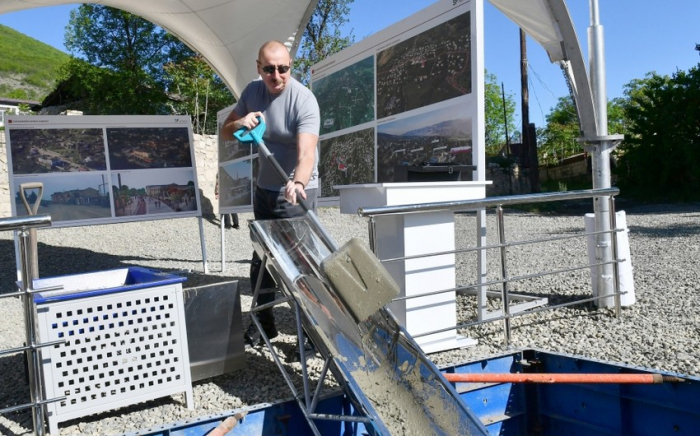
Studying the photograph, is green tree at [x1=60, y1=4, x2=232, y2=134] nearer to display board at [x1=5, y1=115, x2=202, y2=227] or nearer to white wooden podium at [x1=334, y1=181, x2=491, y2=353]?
display board at [x1=5, y1=115, x2=202, y2=227]

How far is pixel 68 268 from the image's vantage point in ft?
29.7

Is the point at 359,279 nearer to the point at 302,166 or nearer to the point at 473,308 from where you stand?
the point at 302,166

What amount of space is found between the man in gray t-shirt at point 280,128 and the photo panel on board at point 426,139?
4.09 ft

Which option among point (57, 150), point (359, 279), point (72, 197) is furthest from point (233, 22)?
point (359, 279)

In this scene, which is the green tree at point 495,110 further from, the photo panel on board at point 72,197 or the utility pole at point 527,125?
the photo panel on board at point 72,197

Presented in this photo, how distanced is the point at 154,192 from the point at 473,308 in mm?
4097

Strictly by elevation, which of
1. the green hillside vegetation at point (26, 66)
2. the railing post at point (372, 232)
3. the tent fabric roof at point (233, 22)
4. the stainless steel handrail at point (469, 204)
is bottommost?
the railing post at point (372, 232)

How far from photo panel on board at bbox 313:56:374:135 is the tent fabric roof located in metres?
0.89

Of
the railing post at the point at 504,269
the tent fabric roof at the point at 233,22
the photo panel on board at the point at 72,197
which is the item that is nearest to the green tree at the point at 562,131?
the tent fabric roof at the point at 233,22

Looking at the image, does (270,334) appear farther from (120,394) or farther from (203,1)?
(203,1)

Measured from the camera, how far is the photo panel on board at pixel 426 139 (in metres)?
4.39

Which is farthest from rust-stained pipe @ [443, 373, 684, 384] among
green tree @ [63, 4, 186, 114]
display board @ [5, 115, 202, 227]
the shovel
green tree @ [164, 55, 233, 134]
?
green tree @ [63, 4, 186, 114]

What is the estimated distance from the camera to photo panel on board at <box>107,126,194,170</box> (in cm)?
709

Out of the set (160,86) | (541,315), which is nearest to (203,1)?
(541,315)
